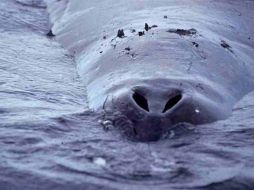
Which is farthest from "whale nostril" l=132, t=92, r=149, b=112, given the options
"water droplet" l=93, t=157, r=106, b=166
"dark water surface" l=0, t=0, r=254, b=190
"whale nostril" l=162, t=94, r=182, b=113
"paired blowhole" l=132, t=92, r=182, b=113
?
"water droplet" l=93, t=157, r=106, b=166

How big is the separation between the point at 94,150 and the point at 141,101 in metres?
0.59

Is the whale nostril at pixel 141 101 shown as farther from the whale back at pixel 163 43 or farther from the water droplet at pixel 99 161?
the water droplet at pixel 99 161

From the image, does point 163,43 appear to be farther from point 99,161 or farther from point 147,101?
point 99,161

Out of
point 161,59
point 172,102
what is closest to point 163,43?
point 161,59

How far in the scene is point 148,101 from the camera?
495 cm

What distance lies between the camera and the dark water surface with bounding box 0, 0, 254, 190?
424cm

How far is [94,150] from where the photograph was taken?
4.69 meters

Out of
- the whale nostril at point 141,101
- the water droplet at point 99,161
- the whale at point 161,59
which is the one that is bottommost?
the water droplet at point 99,161

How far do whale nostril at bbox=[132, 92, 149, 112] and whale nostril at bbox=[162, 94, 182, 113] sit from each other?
0.49 ft

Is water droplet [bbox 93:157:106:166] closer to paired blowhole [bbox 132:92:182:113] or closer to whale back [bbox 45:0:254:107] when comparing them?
paired blowhole [bbox 132:92:182:113]

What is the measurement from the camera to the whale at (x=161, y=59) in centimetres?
500

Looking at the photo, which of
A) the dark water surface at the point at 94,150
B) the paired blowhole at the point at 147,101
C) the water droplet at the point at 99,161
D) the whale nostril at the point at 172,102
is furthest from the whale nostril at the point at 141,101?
the water droplet at the point at 99,161

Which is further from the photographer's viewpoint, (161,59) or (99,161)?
(161,59)

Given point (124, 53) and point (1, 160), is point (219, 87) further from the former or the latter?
point (1, 160)
